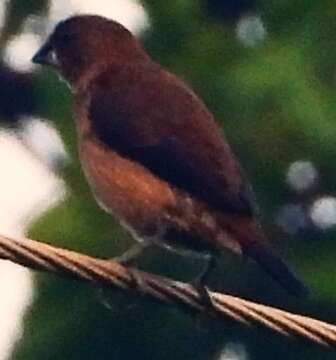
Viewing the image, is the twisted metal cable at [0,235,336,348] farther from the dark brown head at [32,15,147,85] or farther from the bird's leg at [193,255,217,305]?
the dark brown head at [32,15,147,85]

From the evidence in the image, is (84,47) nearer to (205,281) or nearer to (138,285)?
(205,281)

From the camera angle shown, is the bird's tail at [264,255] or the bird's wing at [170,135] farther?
the bird's wing at [170,135]

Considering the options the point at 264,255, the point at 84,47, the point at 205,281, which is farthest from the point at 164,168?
the point at 84,47

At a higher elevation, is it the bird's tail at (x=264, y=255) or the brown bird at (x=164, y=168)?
the brown bird at (x=164, y=168)

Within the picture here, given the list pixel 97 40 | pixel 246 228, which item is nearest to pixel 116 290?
pixel 246 228

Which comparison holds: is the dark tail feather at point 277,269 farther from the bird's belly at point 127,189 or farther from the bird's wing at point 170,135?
the bird's belly at point 127,189

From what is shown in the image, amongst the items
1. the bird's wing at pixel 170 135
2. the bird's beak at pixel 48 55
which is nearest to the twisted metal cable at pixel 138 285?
the bird's wing at pixel 170 135

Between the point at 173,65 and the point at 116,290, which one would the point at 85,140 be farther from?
the point at 173,65

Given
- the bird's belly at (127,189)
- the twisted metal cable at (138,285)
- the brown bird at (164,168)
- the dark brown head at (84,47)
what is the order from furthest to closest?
the dark brown head at (84,47), the bird's belly at (127,189), the brown bird at (164,168), the twisted metal cable at (138,285)
